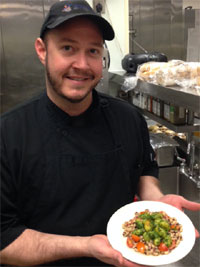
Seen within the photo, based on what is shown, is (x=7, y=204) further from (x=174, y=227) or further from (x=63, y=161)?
(x=174, y=227)

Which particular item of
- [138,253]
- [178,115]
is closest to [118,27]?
[178,115]

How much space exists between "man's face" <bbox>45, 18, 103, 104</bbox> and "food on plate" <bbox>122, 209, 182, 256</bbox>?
51 cm

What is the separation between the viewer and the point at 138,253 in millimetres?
883

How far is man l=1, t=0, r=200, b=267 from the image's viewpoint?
92cm

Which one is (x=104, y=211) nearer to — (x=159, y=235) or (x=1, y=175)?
(x=159, y=235)

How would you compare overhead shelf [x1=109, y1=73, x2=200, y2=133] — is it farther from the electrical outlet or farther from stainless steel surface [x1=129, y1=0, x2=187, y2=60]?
stainless steel surface [x1=129, y1=0, x2=187, y2=60]

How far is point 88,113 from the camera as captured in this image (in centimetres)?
113

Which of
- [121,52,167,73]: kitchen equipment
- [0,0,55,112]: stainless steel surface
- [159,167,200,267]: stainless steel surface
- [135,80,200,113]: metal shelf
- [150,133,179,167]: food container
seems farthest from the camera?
[0,0,55,112]: stainless steel surface

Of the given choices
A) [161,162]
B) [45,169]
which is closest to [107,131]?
[45,169]

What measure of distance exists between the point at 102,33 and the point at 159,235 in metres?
0.78

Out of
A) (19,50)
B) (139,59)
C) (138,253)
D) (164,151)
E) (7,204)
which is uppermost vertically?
(19,50)

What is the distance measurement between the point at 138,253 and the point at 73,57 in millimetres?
705

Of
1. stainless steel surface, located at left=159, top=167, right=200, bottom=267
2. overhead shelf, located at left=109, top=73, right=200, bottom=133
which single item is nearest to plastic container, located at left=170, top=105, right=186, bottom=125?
overhead shelf, located at left=109, top=73, right=200, bottom=133

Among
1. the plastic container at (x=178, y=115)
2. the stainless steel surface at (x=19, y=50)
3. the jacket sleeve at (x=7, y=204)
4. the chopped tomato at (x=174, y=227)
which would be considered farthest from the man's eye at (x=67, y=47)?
the stainless steel surface at (x=19, y=50)
